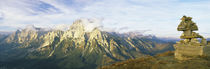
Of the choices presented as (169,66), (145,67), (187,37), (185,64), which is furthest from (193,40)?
(145,67)

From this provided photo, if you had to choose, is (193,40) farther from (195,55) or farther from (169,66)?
(169,66)

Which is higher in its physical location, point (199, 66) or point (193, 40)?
point (193, 40)

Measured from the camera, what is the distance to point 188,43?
23156mm

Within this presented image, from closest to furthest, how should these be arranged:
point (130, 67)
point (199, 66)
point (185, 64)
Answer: point (199, 66) < point (185, 64) < point (130, 67)

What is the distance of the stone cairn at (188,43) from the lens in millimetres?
22531

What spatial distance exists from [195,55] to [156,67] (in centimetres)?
739

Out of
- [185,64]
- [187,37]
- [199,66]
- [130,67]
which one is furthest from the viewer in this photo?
[187,37]

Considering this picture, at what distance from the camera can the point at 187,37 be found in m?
23.7

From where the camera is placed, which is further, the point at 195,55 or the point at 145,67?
the point at 195,55

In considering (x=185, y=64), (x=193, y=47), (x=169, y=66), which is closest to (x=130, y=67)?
(x=169, y=66)

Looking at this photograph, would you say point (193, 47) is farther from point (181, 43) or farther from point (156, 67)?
point (156, 67)

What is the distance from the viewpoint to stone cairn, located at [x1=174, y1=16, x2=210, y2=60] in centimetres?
2253

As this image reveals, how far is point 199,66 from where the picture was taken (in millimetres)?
18250

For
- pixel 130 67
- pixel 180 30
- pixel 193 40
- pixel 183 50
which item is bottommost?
pixel 130 67
